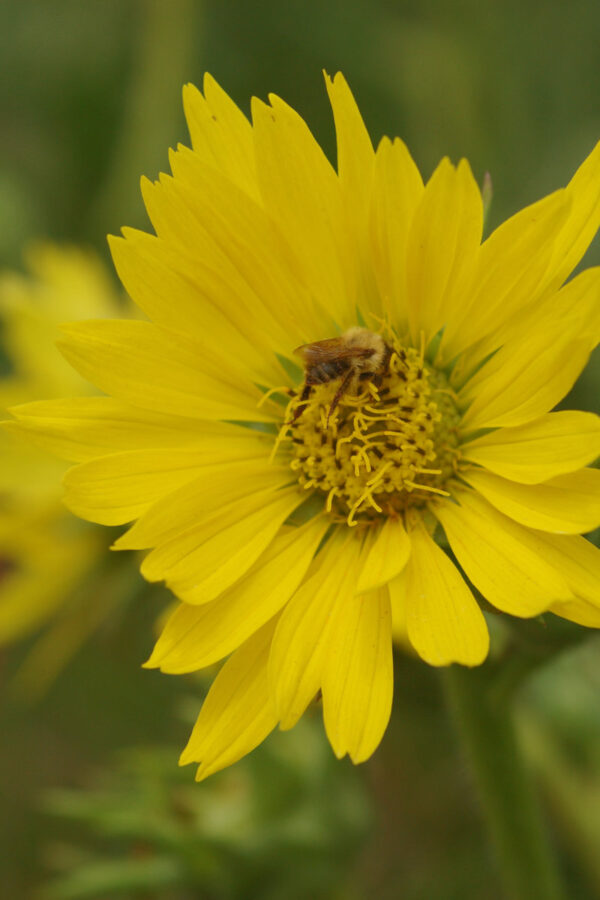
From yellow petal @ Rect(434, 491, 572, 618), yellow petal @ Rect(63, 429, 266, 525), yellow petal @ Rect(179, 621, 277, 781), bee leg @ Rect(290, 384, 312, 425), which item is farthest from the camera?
bee leg @ Rect(290, 384, 312, 425)

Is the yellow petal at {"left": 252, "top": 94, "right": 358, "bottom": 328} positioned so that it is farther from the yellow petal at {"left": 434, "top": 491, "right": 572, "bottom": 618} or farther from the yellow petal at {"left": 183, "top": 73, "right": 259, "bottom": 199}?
the yellow petal at {"left": 434, "top": 491, "right": 572, "bottom": 618}

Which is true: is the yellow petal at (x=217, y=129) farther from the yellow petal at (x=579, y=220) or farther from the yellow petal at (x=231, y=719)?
the yellow petal at (x=231, y=719)

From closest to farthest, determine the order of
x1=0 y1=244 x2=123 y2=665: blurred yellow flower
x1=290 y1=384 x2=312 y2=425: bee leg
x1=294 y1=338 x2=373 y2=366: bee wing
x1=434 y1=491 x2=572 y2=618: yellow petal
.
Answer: x1=434 y1=491 x2=572 y2=618: yellow petal → x1=294 y1=338 x2=373 y2=366: bee wing → x1=290 y1=384 x2=312 y2=425: bee leg → x1=0 y1=244 x2=123 y2=665: blurred yellow flower

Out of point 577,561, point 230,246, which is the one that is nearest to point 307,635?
point 577,561

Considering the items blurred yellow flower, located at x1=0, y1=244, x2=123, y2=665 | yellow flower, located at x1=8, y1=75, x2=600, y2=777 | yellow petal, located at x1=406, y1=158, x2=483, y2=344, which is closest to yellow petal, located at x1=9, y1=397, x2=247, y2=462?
yellow flower, located at x1=8, y1=75, x2=600, y2=777

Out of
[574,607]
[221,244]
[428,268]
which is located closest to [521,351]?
[428,268]

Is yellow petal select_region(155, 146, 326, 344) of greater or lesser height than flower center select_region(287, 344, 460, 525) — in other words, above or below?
above

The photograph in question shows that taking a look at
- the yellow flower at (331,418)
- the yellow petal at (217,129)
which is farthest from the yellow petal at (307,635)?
the yellow petal at (217,129)

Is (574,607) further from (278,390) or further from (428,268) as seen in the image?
(278,390)
